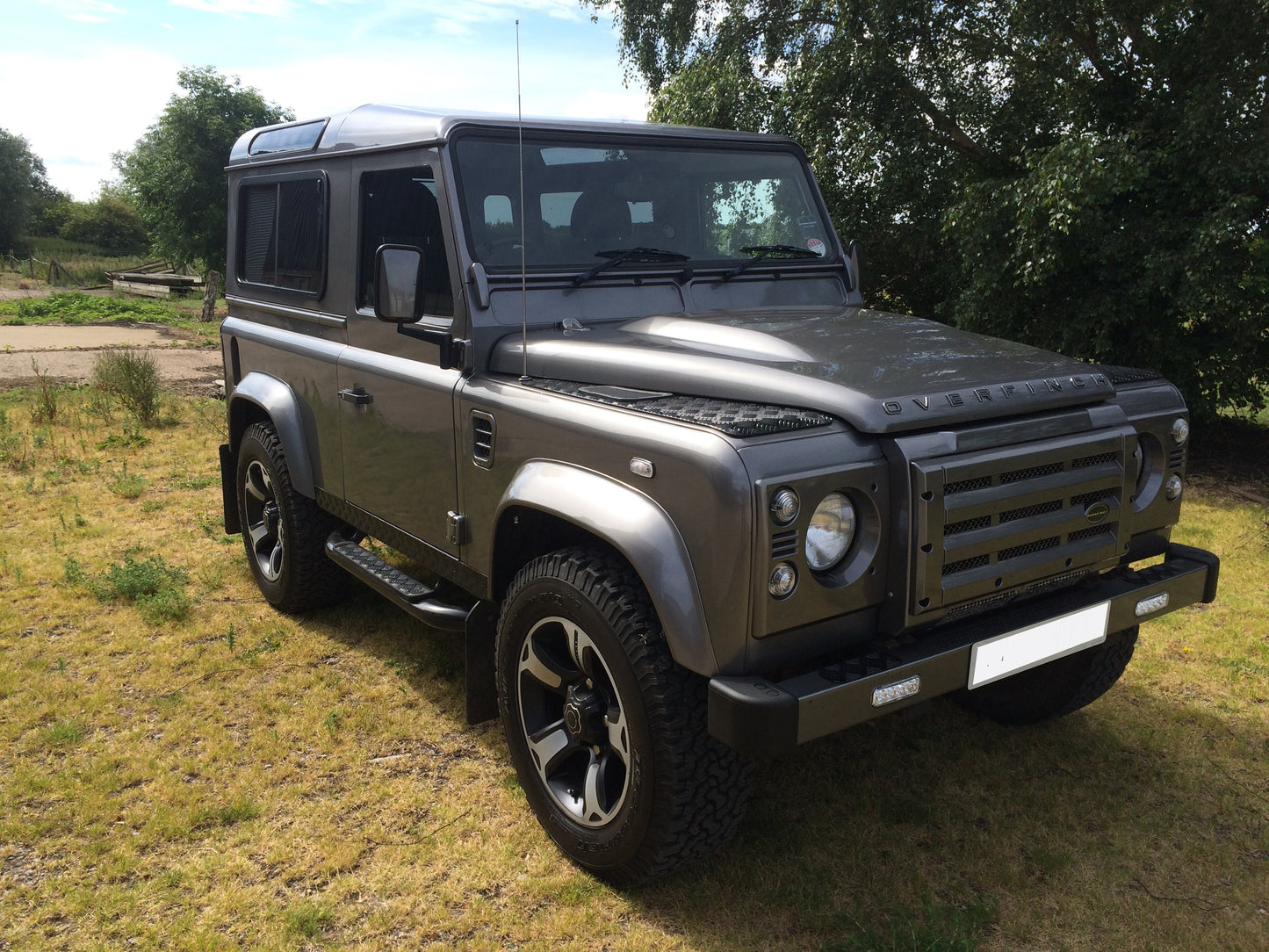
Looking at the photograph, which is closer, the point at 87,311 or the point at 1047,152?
Result: the point at 1047,152

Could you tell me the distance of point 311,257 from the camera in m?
4.21

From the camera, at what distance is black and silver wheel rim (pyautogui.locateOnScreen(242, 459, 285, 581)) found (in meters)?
4.82

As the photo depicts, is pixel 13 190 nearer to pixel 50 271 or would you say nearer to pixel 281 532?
pixel 50 271

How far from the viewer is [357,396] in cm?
380

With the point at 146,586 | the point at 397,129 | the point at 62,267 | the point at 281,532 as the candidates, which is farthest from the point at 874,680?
the point at 62,267

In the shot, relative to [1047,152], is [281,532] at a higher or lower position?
lower

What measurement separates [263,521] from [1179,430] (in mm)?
4097

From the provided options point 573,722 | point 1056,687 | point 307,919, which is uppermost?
point 573,722

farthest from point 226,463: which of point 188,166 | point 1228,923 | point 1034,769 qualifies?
point 188,166

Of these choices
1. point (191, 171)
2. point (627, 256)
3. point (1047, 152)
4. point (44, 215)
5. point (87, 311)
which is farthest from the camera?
point (44, 215)

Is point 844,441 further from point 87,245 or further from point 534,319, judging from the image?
point 87,245

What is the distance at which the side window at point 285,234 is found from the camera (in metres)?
4.15

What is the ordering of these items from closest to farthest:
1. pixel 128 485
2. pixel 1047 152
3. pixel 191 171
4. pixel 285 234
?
pixel 285 234 < pixel 128 485 < pixel 1047 152 < pixel 191 171

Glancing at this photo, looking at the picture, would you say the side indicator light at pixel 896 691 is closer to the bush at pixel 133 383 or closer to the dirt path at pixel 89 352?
the bush at pixel 133 383
